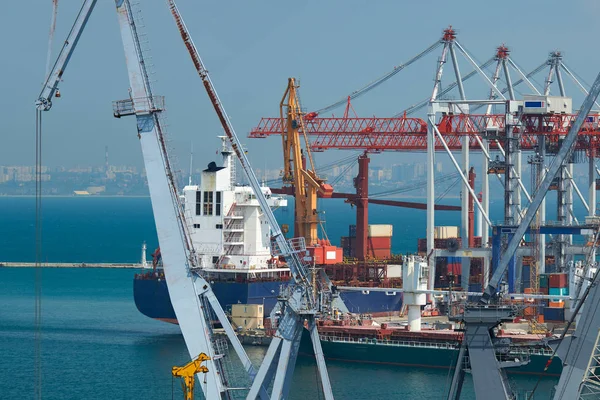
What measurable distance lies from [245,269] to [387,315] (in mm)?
8361

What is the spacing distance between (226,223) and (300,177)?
567cm

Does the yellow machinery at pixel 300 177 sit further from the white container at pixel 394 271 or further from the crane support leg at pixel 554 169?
the crane support leg at pixel 554 169

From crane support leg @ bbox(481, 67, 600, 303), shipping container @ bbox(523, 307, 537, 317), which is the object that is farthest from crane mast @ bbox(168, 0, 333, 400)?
shipping container @ bbox(523, 307, 537, 317)

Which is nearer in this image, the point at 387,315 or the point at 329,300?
the point at 329,300

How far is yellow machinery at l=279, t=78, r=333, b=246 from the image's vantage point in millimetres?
68125

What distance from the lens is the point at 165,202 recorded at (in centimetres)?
3447

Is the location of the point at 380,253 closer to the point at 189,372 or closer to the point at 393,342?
the point at 393,342

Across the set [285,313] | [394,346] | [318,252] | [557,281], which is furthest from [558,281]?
[285,313]

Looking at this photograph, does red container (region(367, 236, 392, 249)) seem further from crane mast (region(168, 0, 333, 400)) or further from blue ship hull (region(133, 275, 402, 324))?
crane mast (region(168, 0, 333, 400))

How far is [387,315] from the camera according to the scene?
68312 mm

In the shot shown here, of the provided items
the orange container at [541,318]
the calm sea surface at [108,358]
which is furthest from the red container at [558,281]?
the calm sea surface at [108,358]

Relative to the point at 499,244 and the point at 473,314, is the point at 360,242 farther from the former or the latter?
the point at 473,314

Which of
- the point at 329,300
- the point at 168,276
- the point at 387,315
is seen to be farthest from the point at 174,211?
the point at 387,315

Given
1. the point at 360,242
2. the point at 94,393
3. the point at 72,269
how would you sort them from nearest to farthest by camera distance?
the point at 94,393 < the point at 360,242 < the point at 72,269
